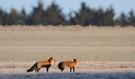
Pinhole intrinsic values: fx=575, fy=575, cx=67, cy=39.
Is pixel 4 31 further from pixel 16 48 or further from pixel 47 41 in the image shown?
pixel 16 48

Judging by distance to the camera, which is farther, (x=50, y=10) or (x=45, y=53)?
(x=50, y=10)

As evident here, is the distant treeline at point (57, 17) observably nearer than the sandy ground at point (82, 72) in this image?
No

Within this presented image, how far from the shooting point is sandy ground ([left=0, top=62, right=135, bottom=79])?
18.1 m

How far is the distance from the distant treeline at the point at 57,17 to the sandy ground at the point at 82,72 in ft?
74.5

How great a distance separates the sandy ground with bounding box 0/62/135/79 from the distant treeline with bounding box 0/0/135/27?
74.5 ft

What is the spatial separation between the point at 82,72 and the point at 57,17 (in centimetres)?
2740

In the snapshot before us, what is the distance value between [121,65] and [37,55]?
6.23m

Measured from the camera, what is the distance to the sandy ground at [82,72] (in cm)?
1814

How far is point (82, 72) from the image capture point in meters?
20.3

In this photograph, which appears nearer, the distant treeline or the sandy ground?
the sandy ground

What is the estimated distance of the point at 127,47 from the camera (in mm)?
32906

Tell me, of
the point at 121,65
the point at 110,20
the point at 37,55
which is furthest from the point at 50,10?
the point at 121,65

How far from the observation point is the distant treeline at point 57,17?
152 ft

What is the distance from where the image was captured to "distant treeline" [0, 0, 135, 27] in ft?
152
